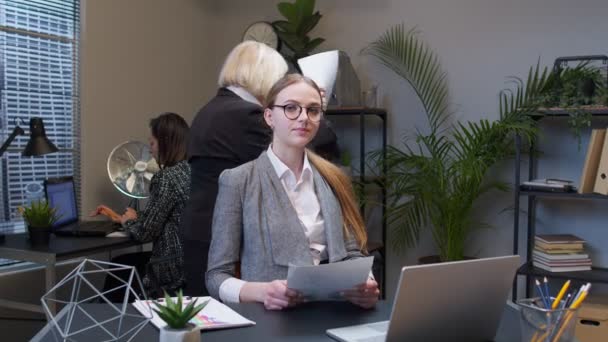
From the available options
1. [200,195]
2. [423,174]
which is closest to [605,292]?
[423,174]

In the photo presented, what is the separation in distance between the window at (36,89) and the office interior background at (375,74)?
0.01 metres

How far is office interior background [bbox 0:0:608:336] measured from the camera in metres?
3.73

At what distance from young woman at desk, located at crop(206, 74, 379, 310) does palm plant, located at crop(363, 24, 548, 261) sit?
1.93 metres

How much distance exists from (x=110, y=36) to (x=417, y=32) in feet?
6.24

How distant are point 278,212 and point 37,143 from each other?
1880mm

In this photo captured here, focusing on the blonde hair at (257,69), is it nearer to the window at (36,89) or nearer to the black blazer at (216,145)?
the black blazer at (216,145)

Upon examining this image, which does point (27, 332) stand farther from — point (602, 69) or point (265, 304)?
point (602, 69)

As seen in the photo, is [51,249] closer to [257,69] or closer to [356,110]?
[257,69]

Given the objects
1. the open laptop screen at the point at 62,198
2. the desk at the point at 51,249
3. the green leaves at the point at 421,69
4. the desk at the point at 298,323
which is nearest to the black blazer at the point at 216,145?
the desk at the point at 298,323

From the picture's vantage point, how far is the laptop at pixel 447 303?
121cm

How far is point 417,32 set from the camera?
4219 mm

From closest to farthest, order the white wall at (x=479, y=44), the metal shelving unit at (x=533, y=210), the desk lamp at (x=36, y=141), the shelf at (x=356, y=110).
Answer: the desk lamp at (x=36, y=141), the metal shelving unit at (x=533, y=210), the white wall at (x=479, y=44), the shelf at (x=356, y=110)

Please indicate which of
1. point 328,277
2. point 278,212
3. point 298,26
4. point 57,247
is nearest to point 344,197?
point 278,212

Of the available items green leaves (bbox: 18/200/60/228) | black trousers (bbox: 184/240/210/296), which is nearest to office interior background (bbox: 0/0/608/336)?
green leaves (bbox: 18/200/60/228)
